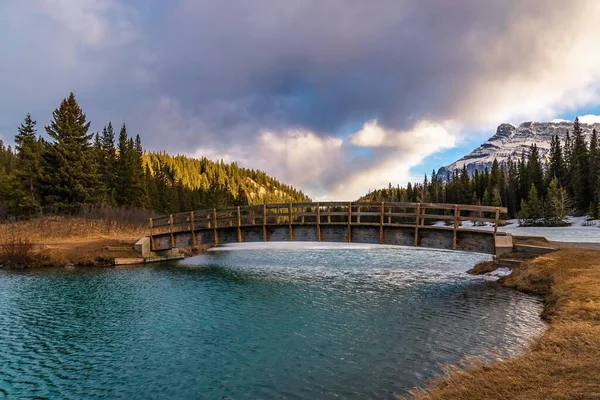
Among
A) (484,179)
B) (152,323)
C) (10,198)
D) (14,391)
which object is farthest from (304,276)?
(484,179)

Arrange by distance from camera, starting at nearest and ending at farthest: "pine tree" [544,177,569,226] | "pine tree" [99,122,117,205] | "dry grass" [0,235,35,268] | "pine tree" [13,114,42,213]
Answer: "dry grass" [0,235,35,268], "pine tree" [13,114,42,213], "pine tree" [99,122,117,205], "pine tree" [544,177,569,226]

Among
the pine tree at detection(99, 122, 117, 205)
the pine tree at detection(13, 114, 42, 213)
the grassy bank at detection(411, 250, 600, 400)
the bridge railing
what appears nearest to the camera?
the grassy bank at detection(411, 250, 600, 400)

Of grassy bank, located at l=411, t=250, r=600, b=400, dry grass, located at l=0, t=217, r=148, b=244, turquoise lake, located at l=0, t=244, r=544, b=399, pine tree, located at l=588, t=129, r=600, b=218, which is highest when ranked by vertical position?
pine tree, located at l=588, t=129, r=600, b=218

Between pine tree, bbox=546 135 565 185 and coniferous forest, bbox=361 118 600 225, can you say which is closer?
coniferous forest, bbox=361 118 600 225

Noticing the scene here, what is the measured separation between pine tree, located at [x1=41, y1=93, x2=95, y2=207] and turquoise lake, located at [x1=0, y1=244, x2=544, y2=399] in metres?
28.8

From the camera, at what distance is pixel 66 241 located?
37281 mm

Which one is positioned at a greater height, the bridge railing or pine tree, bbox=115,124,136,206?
pine tree, bbox=115,124,136,206

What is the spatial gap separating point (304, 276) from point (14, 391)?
18.9 metres

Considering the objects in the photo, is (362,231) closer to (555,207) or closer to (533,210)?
(555,207)

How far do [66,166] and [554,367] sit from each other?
56.6m

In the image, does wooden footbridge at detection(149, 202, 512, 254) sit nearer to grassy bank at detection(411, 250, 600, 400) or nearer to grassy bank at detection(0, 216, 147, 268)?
grassy bank at detection(0, 216, 147, 268)

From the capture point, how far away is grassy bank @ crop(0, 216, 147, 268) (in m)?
31.8

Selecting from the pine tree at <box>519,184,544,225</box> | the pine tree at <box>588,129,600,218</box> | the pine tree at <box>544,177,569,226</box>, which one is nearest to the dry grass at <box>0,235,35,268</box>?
the pine tree at <box>544,177,569,226</box>

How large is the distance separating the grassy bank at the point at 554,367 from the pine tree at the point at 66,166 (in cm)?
5240
